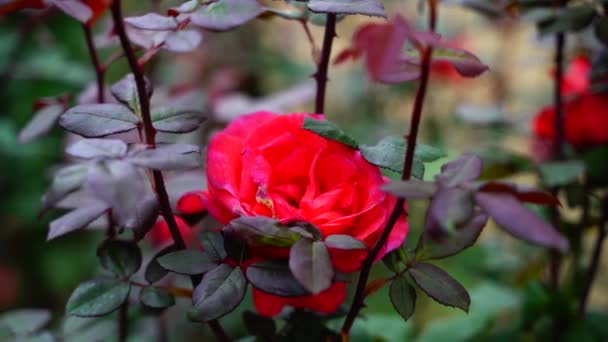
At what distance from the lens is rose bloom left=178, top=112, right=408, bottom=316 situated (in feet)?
1.36

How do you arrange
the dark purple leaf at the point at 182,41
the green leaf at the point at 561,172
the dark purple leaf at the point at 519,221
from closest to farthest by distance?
the dark purple leaf at the point at 519,221 < the dark purple leaf at the point at 182,41 < the green leaf at the point at 561,172

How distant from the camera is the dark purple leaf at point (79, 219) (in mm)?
407

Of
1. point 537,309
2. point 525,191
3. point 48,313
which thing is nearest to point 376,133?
point 537,309

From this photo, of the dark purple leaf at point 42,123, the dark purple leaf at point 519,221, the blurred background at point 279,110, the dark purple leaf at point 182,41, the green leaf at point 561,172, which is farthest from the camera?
the blurred background at point 279,110

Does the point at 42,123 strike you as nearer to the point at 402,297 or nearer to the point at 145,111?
the point at 145,111

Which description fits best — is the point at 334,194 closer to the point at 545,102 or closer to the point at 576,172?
the point at 576,172

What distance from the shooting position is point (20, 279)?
145 centimetres

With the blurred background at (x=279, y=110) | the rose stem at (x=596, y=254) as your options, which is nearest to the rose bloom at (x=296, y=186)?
the blurred background at (x=279, y=110)

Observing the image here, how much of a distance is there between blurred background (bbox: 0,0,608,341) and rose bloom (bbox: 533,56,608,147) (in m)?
0.05

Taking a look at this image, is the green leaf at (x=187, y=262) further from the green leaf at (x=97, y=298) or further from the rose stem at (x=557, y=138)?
the rose stem at (x=557, y=138)

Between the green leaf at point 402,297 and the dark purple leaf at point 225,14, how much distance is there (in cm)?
20

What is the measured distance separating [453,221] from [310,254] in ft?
0.29

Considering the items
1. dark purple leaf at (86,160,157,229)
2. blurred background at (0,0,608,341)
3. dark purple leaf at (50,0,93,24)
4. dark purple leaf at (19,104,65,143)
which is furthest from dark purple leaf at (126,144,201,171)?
blurred background at (0,0,608,341)

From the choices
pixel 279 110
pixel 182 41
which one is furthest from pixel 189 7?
pixel 279 110
